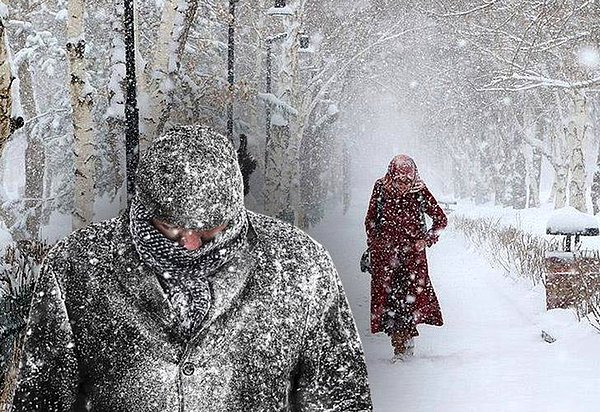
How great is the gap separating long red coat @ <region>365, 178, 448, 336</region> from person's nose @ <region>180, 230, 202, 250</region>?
5.38m

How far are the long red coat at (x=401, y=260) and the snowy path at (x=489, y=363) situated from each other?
1.18 feet

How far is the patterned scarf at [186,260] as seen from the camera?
1723 mm

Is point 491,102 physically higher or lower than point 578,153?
lower

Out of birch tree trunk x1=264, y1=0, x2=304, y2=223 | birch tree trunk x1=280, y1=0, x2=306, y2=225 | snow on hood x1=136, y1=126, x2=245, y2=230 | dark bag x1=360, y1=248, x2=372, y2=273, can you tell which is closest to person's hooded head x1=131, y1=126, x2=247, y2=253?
snow on hood x1=136, y1=126, x2=245, y2=230

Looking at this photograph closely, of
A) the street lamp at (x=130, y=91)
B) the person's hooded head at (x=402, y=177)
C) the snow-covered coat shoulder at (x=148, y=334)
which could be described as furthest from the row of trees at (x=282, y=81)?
the snow-covered coat shoulder at (x=148, y=334)

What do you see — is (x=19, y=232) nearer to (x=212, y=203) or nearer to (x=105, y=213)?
(x=105, y=213)

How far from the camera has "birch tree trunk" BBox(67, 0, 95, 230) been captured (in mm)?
10805

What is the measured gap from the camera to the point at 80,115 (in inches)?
434

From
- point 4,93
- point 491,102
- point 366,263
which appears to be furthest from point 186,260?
point 491,102

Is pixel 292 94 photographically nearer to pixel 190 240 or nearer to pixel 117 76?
pixel 117 76

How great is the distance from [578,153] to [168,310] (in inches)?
884

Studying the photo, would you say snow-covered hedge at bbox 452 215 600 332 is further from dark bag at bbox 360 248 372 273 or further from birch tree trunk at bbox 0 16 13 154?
birch tree trunk at bbox 0 16 13 154

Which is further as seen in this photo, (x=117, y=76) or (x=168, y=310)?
(x=117, y=76)

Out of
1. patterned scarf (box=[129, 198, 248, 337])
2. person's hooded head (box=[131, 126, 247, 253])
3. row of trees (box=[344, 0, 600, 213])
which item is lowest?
row of trees (box=[344, 0, 600, 213])
